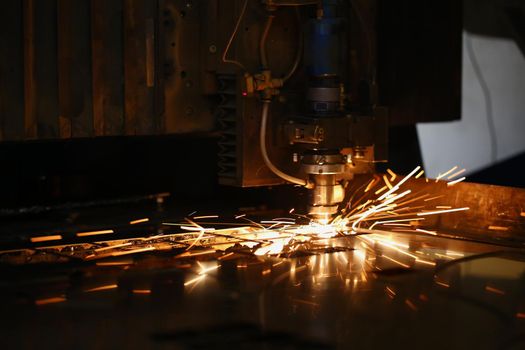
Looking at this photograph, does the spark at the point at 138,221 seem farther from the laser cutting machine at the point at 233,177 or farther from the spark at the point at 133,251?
the spark at the point at 133,251

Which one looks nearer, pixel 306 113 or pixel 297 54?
pixel 306 113

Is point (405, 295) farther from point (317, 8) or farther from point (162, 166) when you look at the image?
point (162, 166)

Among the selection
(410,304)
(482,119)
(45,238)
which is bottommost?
(410,304)

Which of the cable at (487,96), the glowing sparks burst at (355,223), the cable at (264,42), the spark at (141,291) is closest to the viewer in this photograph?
the spark at (141,291)

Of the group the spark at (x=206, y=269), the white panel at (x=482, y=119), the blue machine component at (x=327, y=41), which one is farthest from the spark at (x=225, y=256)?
the white panel at (x=482, y=119)

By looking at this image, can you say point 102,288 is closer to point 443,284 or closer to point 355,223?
point 443,284

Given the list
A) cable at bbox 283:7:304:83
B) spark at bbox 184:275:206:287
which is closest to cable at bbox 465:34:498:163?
cable at bbox 283:7:304:83

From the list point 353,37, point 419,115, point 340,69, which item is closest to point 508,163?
point 419,115

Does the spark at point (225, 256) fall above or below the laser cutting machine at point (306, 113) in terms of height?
below

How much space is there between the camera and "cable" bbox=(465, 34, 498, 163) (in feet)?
16.4

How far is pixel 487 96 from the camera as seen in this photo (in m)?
4.99

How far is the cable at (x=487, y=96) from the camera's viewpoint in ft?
16.4

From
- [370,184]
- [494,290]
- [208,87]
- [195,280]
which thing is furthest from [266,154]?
[494,290]

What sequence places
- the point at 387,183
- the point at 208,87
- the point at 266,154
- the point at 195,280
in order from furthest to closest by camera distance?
the point at 387,183, the point at 208,87, the point at 266,154, the point at 195,280
